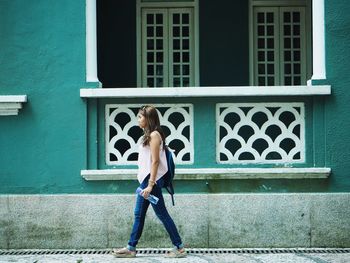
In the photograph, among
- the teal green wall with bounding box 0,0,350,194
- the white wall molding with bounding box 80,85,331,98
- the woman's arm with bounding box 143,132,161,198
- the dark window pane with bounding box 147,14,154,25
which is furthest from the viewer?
the dark window pane with bounding box 147,14,154,25

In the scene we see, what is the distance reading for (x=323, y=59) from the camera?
9391mm

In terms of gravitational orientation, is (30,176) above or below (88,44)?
below

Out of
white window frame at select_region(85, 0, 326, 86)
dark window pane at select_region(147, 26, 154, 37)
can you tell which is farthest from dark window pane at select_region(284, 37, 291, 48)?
white window frame at select_region(85, 0, 326, 86)

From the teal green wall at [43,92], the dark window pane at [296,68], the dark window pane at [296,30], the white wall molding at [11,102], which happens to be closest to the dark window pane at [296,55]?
the dark window pane at [296,68]

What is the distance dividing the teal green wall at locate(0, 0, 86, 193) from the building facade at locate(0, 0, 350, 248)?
1 cm

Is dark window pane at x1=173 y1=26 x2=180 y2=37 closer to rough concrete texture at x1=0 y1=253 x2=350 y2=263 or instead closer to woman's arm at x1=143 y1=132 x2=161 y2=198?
woman's arm at x1=143 y1=132 x2=161 y2=198

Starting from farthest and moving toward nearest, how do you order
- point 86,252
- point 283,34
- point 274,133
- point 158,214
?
point 283,34
point 274,133
point 86,252
point 158,214

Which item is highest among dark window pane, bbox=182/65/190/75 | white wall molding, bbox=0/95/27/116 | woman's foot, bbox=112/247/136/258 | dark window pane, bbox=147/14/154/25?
dark window pane, bbox=147/14/154/25

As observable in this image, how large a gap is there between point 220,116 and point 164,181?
1.39 metres

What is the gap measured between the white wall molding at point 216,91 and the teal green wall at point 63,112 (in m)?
0.19

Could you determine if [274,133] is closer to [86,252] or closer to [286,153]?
[286,153]

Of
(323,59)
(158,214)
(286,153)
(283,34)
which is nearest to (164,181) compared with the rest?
(158,214)

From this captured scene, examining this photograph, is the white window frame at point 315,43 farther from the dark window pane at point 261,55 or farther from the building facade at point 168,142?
the dark window pane at point 261,55

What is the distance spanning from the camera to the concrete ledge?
364 inches
